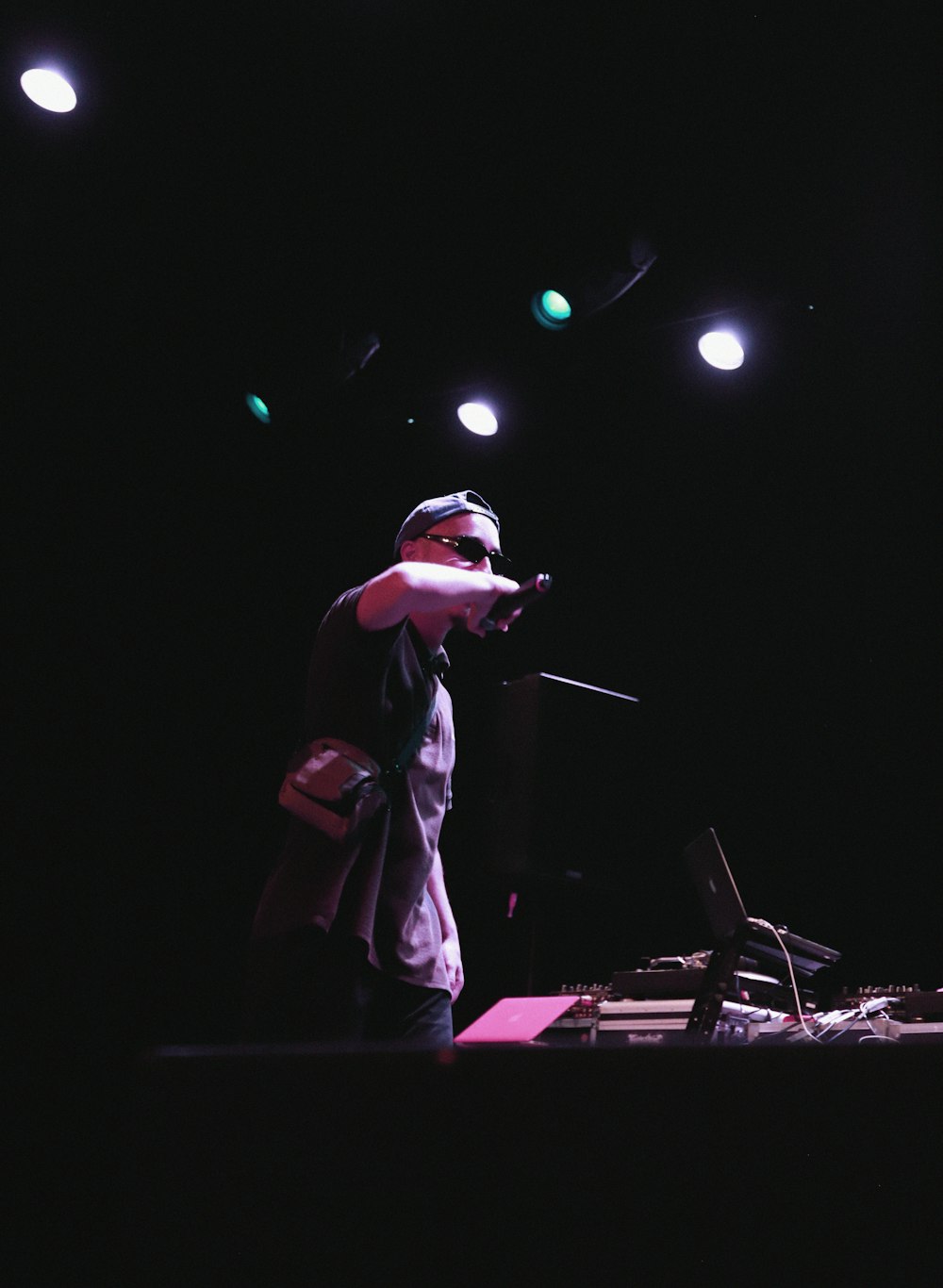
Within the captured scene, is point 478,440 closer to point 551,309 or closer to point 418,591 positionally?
point 551,309

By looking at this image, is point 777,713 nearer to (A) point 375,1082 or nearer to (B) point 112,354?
(B) point 112,354

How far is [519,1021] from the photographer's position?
2.01m

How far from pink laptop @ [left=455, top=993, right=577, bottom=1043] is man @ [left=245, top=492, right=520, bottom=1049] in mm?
92

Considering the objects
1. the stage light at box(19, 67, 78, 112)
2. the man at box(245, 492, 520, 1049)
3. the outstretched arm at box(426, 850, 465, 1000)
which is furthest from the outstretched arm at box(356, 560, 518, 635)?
the stage light at box(19, 67, 78, 112)

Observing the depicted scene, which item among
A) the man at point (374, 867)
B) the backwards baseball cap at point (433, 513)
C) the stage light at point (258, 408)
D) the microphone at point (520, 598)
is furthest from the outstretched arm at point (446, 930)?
the stage light at point (258, 408)

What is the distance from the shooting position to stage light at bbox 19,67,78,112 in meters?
3.09

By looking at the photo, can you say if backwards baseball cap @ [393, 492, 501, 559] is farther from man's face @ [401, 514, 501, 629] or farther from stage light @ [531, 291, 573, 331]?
stage light @ [531, 291, 573, 331]

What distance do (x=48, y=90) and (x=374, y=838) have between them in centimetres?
260

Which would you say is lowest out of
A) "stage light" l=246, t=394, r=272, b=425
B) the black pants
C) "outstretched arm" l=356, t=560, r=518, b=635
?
the black pants

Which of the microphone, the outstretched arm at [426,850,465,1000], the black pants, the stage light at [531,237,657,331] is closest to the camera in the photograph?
the black pants

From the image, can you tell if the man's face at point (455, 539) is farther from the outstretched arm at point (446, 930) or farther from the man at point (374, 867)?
the outstretched arm at point (446, 930)

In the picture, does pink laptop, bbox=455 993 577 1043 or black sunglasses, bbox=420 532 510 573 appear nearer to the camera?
pink laptop, bbox=455 993 577 1043

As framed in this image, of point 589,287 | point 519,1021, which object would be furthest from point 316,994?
point 589,287

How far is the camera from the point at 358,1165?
23.0 inches
